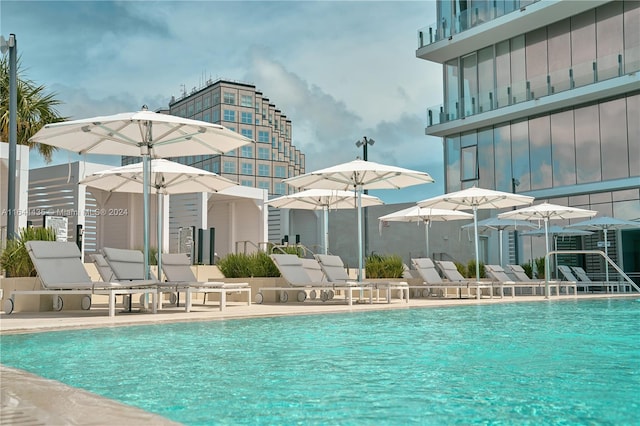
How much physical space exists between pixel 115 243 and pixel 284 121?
88.8m

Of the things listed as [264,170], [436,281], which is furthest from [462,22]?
[264,170]

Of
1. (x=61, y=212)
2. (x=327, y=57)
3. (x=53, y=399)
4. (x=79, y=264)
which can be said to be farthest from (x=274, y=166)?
(x=53, y=399)

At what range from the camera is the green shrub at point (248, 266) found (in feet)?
44.5

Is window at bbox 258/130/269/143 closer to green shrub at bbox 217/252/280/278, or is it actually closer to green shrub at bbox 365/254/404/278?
green shrub at bbox 365/254/404/278

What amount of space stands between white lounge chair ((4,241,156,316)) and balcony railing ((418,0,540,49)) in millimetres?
22230

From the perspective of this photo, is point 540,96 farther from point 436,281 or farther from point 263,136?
point 263,136

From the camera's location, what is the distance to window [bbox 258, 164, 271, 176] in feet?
337

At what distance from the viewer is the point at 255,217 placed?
2914 centimetres

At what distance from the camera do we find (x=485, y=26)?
91.3ft

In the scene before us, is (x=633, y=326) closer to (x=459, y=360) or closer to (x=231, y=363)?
(x=459, y=360)

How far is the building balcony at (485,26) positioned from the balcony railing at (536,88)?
2156 mm

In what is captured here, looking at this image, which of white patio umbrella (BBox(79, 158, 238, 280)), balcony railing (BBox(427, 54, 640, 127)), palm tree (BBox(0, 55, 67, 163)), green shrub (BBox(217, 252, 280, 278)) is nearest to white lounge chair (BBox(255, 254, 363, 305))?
green shrub (BBox(217, 252, 280, 278))

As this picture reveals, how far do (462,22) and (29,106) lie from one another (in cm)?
1829

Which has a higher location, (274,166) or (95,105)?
(95,105)
